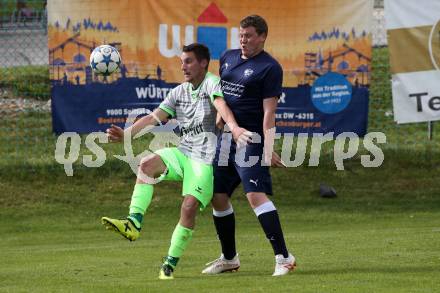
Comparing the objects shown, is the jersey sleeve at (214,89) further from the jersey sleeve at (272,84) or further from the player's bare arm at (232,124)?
the jersey sleeve at (272,84)

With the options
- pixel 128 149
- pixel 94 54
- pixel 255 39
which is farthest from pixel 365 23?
pixel 255 39

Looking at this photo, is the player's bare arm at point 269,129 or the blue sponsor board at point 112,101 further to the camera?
the blue sponsor board at point 112,101

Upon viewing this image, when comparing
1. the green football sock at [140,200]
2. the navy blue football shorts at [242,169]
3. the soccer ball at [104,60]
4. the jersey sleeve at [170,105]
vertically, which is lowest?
the green football sock at [140,200]

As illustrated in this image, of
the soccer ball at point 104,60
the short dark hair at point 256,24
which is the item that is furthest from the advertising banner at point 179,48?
the short dark hair at point 256,24

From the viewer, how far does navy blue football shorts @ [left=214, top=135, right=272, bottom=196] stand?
9.34 metres

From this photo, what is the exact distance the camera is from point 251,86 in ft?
31.1

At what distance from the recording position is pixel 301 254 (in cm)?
1106

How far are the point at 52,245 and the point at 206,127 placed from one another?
4.47 m

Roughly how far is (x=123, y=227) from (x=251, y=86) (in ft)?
5.69

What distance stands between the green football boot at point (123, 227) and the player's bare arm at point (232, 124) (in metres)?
1.21

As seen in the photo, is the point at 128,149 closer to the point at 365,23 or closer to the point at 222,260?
the point at 365,23

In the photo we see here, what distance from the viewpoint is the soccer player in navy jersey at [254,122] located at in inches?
368

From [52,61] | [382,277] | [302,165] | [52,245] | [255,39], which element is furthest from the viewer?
[302,165]

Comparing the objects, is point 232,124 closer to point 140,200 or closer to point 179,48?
point 140,200
